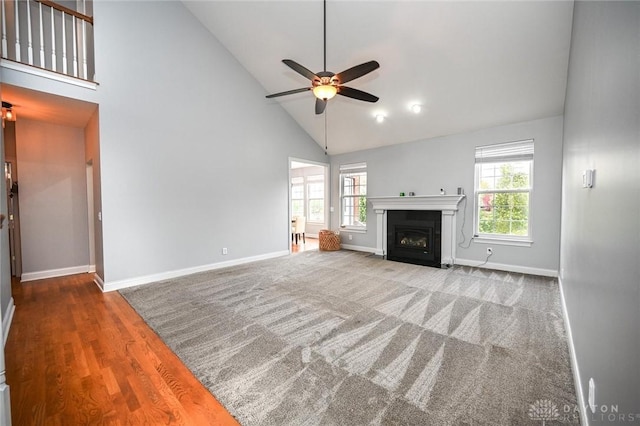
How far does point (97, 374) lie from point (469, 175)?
582 centimetres

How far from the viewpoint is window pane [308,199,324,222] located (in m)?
9.40

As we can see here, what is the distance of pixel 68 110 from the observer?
3807 millimetres

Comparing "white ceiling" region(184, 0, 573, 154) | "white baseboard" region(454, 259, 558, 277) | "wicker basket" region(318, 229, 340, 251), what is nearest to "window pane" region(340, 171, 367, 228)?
"wicker basket" region(318, 229, 340, 251)

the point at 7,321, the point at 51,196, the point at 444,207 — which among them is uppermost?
the point at 51,196

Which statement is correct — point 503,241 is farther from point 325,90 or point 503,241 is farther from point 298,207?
point 298,207

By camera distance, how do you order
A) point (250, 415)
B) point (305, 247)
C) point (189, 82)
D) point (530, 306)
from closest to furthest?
1. point (250, 415)
2. point (530, 306)
3. point (189, 82)
4. point (305, 247)

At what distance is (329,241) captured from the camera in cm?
682

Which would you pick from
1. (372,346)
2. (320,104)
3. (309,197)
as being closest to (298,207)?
(309,197)

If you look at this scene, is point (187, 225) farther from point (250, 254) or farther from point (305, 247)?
point (305, 247)

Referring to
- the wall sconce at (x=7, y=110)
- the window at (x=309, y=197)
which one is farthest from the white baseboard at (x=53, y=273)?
the window at (x=309, y=197)

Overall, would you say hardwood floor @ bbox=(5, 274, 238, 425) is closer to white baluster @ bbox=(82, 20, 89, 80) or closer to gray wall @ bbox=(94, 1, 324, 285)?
gray wall @ bbox=(94, 1, 324, 285)

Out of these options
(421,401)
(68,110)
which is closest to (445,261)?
(421,401)

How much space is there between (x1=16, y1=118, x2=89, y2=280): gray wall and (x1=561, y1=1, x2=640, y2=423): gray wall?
6.64 metres

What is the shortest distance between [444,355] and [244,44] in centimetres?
562
